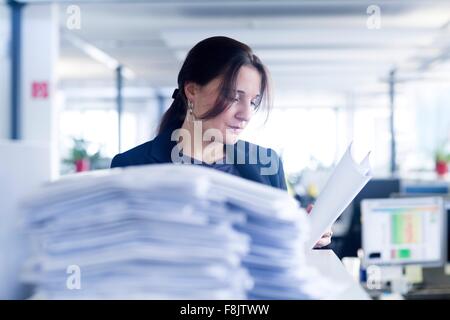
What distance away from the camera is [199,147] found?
0.51 m

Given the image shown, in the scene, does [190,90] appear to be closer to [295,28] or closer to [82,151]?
[82,151]

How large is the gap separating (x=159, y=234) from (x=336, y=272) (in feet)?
0.54

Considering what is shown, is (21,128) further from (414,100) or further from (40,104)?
(414,100)

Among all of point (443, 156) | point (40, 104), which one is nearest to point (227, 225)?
point (40, 104)

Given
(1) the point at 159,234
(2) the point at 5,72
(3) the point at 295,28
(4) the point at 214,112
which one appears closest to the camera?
(1) the point at 159,234

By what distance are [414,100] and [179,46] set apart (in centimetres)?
639

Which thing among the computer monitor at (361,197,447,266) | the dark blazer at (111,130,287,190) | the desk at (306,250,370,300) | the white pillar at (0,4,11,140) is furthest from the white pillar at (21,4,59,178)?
the desk at (306,250,370,300)

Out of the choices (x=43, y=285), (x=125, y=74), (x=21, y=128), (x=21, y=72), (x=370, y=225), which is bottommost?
(x=370, y=225)

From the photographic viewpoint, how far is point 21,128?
3490 mm

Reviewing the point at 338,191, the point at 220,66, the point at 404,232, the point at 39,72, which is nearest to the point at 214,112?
the point at 220,66

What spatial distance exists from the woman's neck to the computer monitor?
142 cm

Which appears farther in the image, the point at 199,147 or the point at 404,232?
the point at 404,232

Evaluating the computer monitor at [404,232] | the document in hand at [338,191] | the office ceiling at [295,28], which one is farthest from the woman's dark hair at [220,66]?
the office ceiling at [295,28]

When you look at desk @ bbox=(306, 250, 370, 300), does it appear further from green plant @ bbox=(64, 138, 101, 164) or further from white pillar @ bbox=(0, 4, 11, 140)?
white pillar @ bbox=(0, 4, 11, 140)
